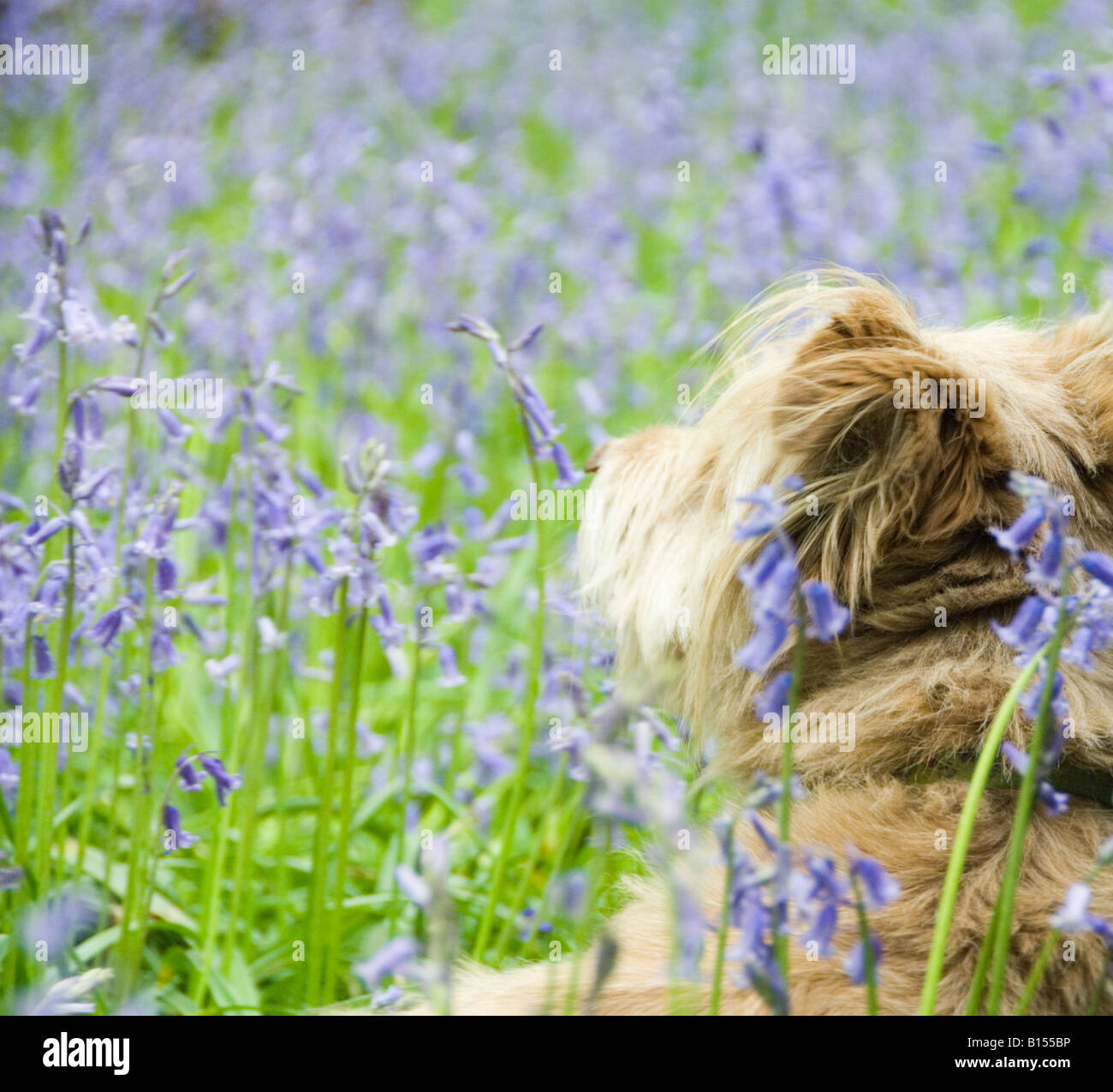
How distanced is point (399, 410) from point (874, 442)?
288cm

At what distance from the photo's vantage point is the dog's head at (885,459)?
175cm

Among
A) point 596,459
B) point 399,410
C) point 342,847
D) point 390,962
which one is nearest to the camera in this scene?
point 390,962

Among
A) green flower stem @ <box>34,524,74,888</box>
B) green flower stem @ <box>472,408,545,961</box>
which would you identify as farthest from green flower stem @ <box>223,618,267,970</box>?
green flower stem @ <box>472,408,545,961</box>

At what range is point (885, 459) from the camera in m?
1.79

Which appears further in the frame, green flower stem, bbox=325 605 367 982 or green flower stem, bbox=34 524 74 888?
green flower stem, bbox=325 605 367 982

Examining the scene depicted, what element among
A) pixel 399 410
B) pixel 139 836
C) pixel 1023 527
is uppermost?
pixel 399 410

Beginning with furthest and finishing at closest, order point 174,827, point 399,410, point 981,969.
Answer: point 399,410
point 174,827
point 981,969

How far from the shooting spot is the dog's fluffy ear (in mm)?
1723

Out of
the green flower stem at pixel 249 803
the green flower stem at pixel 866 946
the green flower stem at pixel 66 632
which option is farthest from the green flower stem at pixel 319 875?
the green flower stem at pixel 866 946

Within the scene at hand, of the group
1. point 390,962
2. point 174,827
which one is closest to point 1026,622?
point 390,962

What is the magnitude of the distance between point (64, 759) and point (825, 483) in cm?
165

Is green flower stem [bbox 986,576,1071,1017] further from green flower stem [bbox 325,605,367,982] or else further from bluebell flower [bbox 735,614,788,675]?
green flower stem [bbox 325,605,367,982]

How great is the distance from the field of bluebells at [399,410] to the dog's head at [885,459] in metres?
0.16

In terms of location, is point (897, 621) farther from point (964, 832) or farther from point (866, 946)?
point (866, 946)
